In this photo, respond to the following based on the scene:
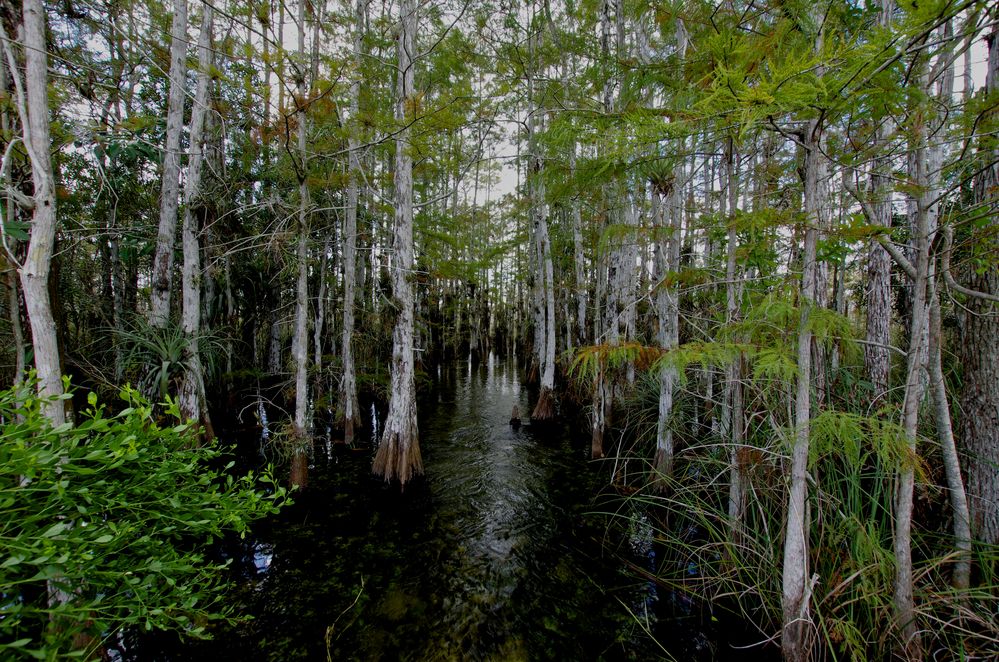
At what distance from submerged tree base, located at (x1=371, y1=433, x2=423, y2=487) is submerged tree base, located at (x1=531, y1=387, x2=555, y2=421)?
4.00 m

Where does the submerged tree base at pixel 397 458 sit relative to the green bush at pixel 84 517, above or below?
below

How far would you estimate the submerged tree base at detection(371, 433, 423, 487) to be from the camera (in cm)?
555

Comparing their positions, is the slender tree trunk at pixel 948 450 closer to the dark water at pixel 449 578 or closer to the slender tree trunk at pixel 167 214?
the dark water at pixel 449 578

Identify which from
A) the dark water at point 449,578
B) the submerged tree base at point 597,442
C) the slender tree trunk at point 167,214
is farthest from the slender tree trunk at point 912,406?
the slender tree trunk at point 167,214

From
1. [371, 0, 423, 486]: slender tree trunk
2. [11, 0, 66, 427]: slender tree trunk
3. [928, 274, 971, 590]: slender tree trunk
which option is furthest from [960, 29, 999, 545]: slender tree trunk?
[11, 0, 66, 427]: slender tree trunk

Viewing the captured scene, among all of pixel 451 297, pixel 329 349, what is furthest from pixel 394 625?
pixel 451 297

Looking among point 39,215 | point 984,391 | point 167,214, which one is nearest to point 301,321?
point 39,215

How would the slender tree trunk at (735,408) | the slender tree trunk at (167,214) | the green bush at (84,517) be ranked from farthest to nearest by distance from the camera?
the slender tree trunk at (167,214) < the slender tree trunk at (735,408) < the green bush at (84,517)

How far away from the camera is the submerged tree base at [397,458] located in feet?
18.2

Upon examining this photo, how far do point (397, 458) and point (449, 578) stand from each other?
7.30 ft

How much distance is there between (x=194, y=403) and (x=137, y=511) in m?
5.20

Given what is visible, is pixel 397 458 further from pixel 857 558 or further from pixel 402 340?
pixel 857 558

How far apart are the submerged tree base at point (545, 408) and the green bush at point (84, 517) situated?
7489mm

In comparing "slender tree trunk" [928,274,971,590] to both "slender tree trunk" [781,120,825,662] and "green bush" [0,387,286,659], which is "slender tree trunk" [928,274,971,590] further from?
"green bush" [0,387,286,659]
